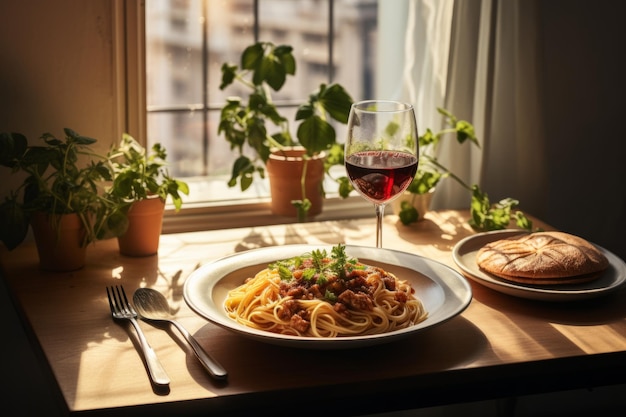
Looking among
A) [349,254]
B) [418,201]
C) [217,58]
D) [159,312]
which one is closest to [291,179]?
[418,201]

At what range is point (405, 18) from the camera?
2.14 m

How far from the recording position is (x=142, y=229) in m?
1.66

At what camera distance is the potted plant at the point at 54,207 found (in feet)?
5.08

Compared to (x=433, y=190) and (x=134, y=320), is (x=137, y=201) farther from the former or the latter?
(x=433, y=190)

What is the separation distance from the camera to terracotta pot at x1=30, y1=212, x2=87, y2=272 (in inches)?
61.5

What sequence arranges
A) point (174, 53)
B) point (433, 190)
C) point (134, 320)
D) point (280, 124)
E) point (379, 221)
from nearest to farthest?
point (134, 320) < point (379, 221) < point (433, 190) < point (280, 124) < point (174, 53)

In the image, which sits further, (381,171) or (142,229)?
(142,229)

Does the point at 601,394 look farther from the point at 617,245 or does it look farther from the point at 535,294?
the point at 535,294

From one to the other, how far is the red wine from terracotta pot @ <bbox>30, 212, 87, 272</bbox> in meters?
0.51

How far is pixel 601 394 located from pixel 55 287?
1636 mm

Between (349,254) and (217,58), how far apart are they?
93 centimetres

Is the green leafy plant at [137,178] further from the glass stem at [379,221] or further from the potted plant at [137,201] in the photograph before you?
the glass stem at [379,221]

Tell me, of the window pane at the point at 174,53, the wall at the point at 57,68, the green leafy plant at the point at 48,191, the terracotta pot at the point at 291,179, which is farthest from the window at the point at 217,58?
the green leafy plant at the point at 48,191

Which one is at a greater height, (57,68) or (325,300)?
(57,68)
